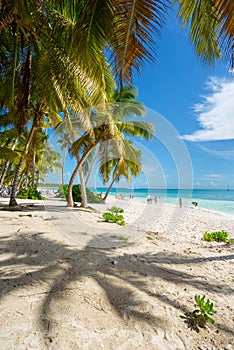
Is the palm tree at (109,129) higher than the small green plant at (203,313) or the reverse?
higher

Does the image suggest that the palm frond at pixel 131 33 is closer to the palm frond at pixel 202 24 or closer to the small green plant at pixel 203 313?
the palm frond at pixel 202 24

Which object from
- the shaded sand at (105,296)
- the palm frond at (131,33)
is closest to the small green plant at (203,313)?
the shaded sand at (105,296)

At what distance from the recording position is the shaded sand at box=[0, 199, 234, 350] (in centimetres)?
173

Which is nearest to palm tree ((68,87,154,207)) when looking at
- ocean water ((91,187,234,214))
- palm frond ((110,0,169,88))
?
palm frond ((110,0,169,88))

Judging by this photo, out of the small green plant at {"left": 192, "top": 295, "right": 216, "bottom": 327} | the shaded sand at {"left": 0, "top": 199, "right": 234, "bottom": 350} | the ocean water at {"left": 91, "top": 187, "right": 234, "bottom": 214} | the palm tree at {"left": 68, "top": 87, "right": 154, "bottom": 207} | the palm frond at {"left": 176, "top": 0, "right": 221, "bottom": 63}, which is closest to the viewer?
the shaded sand at {"left": 0, "top": 199, "right": 234, "bottom": 350}

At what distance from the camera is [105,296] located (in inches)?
90.7

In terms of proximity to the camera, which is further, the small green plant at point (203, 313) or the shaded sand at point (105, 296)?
the small green plant at point (203, 313)

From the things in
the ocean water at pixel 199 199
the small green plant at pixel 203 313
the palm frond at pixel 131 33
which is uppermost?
the palm frond at pixel 131 33

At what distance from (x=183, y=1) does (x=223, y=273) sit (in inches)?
175

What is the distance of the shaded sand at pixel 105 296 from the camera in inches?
68.1

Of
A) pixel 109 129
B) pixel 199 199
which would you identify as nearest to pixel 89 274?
pixel 109 129

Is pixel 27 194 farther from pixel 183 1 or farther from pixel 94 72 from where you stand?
pixel 183 1

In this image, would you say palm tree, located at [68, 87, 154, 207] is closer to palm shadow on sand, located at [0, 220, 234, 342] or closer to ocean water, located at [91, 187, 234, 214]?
palm shadow on sand, located at [0, 220, 234, 342]

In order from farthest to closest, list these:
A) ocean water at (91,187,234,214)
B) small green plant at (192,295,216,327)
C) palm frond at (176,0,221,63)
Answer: ocean water at (91,187,234,214), palm frond at (176,0,221,63), small green plant at (192,295,216,327)
